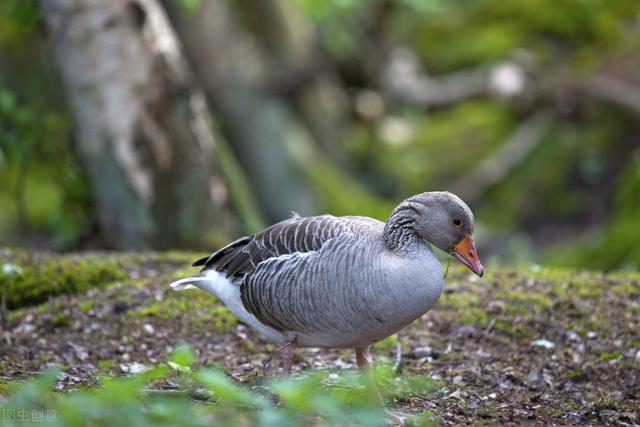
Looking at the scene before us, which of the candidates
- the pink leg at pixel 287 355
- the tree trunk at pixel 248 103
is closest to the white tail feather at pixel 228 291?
the pink leg at pixel 287 355

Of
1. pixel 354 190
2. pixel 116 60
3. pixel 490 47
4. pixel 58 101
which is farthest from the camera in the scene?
pixel 490 47

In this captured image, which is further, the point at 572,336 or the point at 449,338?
the point at 449,338

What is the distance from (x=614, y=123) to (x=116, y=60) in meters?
8.60

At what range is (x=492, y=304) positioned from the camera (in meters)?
7.46

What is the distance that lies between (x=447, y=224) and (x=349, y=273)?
2.38 feet

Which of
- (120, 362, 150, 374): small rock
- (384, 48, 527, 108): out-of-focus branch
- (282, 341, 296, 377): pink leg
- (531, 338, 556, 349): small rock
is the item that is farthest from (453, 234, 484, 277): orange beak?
(384, 48, 527, 108): out-of-focus branch

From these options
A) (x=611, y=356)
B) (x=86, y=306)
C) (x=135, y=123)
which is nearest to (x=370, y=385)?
(x=611, y=356)

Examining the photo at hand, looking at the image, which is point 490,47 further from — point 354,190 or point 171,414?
point 171,414

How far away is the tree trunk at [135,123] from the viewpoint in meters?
9.46

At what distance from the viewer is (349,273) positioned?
209 inches

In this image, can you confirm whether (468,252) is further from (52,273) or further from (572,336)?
(52,273)

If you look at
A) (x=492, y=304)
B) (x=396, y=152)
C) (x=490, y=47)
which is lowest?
(x=492, y=304)

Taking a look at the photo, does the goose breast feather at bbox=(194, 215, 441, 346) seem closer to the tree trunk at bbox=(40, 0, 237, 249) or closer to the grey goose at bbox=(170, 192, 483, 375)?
the grey goose at bbox=(170, 192, 483, 375)

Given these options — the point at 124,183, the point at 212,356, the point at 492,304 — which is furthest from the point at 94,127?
the point at 492,304
